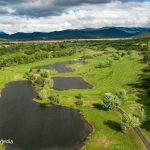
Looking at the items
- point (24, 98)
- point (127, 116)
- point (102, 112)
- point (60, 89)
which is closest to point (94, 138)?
point (127, 116)

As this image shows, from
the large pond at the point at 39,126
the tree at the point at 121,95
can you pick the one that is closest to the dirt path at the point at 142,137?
the large pond at the point at 39,126

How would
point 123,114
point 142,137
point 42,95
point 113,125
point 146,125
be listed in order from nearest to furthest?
point 142,137, point 146,125, point 113,125, point 123,114, point 42,95

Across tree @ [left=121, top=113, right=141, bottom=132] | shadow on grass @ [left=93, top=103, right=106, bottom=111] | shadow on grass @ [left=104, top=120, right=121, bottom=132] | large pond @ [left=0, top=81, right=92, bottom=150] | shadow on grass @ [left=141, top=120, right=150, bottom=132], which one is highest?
tree @ [left=121, top=113, right=141, bottom=132]

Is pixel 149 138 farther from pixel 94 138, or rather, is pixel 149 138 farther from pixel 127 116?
pixel 94 138

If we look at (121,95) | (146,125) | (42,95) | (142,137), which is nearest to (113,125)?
(146,125)

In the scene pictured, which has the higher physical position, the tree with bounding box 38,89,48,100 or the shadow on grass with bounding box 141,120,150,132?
the tree with bounding box 38,89,48,100

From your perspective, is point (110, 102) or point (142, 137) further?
point (110, 102)

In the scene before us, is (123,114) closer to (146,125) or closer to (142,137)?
(146,125)

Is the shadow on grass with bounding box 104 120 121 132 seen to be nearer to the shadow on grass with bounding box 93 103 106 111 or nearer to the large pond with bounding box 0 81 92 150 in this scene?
the large pond with bounding box 0 81 92 150

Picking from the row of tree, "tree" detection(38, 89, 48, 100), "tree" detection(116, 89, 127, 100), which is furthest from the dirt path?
"tree" detection(38, 89, 48, 100)
